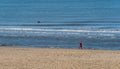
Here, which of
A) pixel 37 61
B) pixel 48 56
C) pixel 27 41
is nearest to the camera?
pixel 37 61

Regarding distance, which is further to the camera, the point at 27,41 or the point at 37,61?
the point at 27,41

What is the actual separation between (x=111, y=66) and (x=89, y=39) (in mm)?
17422

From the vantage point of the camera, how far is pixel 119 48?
1345 inches

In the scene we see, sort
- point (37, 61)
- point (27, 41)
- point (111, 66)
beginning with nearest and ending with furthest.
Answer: point (111, 66) < point (37, 61) < point (27, 41)

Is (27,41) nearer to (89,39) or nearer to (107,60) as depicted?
(89,39)

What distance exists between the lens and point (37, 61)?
23.8 meters

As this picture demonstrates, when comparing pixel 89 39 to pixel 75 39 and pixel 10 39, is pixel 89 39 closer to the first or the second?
pixel 75 39

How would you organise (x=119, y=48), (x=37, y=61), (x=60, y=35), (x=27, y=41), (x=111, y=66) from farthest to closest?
1. (x=60, y=35)
2. (x=27, y=41)
3. (x=119, y=48)
4. (x=37, y=61)
5. (x=111, y=66)

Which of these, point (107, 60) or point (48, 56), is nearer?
point (107, 60)

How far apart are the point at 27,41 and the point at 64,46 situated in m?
4.57

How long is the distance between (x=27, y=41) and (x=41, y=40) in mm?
1261

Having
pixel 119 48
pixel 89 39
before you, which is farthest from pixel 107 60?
pixel 89 39

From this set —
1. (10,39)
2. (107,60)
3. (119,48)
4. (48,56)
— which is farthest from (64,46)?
(107,60)

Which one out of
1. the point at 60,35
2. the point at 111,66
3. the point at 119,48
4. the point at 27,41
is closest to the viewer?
the point at 111,66
